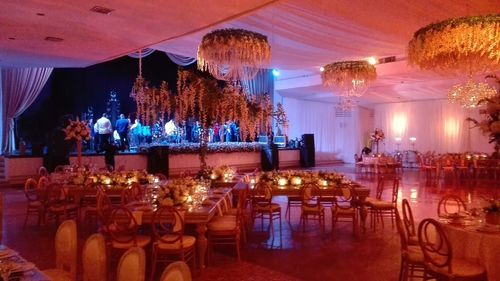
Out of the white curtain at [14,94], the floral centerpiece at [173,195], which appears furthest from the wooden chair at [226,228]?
the white curtain at [14,94]

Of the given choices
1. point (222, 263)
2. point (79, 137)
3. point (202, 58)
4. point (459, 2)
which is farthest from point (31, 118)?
point (459, 2)

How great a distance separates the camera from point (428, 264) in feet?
13.1

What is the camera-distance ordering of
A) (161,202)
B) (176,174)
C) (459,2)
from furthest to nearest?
(176,174), (459,2), (161,202)

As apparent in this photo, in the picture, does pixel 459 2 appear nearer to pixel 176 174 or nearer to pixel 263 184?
pixel 263 184

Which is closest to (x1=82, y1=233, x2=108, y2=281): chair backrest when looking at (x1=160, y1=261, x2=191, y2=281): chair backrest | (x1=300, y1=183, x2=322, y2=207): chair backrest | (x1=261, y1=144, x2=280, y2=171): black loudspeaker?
(x1=160, y1=261, x2=191, y2=281): chair backrest

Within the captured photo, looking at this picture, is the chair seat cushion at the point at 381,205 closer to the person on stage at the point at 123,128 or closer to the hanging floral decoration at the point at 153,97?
the hanging floral decoration at the point at 153,97

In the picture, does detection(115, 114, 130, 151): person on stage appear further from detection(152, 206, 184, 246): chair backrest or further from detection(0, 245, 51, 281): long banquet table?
detection(0, 245, 51, 281): long banquet table

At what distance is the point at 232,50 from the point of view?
7.24 meters

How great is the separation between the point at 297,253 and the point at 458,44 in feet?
12.1

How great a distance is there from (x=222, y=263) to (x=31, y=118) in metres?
13.3

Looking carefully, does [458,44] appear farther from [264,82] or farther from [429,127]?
[429,127]

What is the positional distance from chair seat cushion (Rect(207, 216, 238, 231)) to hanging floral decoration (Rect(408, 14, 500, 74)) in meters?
3.77

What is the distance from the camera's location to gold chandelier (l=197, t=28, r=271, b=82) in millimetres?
7093

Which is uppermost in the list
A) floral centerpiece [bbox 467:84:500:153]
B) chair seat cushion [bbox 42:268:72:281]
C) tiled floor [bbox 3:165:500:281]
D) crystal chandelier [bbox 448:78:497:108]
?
crystal chandelier [bbox 448:78:497:108]
